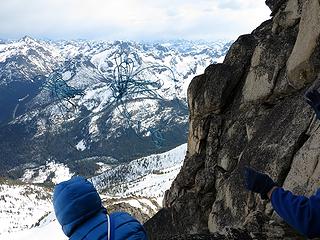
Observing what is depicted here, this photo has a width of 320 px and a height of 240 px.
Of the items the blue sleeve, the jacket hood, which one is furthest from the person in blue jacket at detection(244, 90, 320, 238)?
the jacket hood

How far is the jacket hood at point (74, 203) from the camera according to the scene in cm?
568

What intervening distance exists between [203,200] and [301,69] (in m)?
9.17

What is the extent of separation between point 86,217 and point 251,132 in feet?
55.9

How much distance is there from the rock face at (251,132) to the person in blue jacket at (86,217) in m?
7.58

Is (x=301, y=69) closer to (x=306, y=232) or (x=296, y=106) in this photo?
(x=296, y=106)

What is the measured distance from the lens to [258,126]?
2150cm

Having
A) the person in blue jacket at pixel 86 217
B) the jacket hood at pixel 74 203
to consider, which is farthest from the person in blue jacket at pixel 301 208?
the jacket hood at pixel 74 203

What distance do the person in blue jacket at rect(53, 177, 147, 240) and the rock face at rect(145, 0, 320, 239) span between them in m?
7.58

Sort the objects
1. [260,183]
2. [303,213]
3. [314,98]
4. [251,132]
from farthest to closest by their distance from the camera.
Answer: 1. [251,132]
2. [260,183]
3. [314,98]
4. [303,213]

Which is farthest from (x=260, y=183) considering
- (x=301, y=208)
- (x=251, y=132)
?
(x=251, y=132)

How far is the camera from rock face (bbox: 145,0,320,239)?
15.1 m

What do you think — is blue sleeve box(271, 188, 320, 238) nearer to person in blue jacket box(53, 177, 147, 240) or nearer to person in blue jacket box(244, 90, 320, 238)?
person in blue jacket box(244, 90, 320, 238)

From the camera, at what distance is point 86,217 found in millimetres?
5820

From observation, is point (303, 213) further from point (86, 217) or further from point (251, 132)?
point (251, 132)
